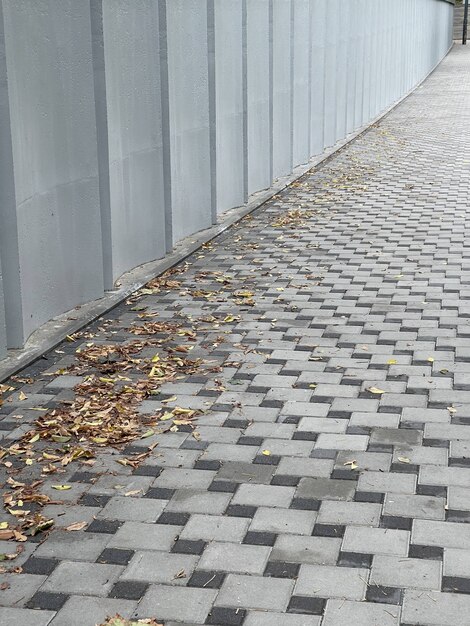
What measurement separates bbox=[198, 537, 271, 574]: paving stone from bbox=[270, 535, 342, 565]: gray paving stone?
0.20 feet

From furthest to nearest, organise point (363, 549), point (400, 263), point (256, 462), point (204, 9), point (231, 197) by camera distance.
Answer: point (231, 197)
point (204, 9)
point (400, 263)
point (256, 462)
point (363, 549)

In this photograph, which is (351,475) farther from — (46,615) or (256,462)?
(46,615)

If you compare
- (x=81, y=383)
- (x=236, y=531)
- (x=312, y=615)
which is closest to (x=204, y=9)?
(x=81, y=383)

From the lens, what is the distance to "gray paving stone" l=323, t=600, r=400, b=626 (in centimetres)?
371

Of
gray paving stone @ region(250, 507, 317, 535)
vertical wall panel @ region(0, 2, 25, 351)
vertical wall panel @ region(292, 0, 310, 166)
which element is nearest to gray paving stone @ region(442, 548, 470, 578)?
gray paving stone @ region(250, 507, 317, 535)

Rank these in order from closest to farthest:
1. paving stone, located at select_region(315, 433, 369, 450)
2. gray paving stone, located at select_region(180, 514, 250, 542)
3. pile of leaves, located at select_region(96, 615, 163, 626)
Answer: pile of leaves, located at select_region(96, 615, 163, 626)
gray paving stone, located at select_region(180, 514, 250, 542)
paving stone, located at select_region(315, 433, 369, 450)

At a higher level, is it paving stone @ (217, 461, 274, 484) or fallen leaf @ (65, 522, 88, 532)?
fallen leaf @ (65, 522, 88, 532)

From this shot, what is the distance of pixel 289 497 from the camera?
188 inches

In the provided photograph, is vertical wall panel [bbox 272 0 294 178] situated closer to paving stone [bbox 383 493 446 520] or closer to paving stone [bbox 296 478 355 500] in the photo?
paving stone [bbox 296 478 355 500]

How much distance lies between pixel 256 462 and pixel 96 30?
13.9 feet

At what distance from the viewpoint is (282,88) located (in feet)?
52.0

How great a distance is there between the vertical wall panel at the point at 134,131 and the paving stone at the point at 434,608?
537cm

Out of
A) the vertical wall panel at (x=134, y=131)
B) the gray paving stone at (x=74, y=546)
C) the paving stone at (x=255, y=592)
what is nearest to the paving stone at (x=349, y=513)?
the paving stone at (x=255, y=592)

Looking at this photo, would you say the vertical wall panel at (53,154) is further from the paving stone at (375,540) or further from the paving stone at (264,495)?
the paving stone at (375,540)
